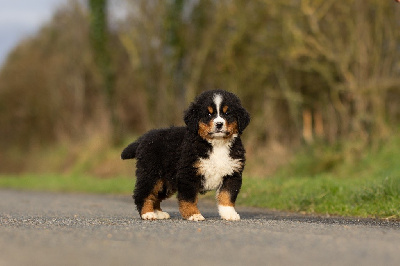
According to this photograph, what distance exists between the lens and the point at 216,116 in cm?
820

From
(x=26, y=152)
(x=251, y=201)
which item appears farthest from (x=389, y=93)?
(x=26, y=152)

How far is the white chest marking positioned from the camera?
26.7ft

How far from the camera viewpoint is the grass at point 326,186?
1107 centimetres

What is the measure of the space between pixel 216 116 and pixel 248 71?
A: 16119mm

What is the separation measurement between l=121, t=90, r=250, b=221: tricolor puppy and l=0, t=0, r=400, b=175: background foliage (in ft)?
34.3

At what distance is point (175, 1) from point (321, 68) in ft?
27.2

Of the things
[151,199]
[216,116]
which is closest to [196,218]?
[151,199]

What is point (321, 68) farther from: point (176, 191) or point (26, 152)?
point (26, 152)

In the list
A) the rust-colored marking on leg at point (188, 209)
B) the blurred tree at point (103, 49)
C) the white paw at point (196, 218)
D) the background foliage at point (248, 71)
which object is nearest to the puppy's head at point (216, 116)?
the rust-colored marking on leg at point (188, 209)

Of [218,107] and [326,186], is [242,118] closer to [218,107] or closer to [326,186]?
[218,107]

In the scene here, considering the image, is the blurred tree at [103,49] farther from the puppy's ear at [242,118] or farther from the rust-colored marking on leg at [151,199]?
the puppy's ear at [242,118]

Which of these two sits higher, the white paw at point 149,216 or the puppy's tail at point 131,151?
the puppy's tail at point 131,151

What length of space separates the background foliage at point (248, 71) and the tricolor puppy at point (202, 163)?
10458 millimetres

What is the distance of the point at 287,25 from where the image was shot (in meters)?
20.0
